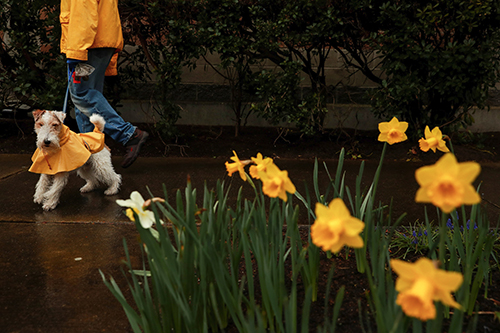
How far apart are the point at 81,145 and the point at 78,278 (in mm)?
1547

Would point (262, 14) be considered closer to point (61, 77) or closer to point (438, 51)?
point (438, 51)

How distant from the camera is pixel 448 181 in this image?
0.98 metres

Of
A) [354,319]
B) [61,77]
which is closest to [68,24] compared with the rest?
[61,77]

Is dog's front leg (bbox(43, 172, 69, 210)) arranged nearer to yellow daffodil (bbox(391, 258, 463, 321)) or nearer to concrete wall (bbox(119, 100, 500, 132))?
concrete wall (bbox(119, 100, 500, 132))

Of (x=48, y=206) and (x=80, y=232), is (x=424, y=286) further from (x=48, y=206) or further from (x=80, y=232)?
(x=48, y=206)

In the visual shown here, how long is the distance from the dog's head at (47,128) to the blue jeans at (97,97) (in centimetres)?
100

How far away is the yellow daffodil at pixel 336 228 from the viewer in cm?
106

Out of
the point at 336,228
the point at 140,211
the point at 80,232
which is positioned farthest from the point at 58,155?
the point at 336,228

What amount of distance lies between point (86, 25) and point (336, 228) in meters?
3.74

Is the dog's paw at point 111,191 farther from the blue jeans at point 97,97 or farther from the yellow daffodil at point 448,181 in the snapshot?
the yellow daffodil at point 448,181

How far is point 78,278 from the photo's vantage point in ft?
7.73

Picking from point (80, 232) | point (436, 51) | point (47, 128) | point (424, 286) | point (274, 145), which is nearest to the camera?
point (424, 286)

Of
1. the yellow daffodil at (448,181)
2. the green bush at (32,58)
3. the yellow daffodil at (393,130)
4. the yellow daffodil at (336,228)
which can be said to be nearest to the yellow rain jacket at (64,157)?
the green bush at (32,58)

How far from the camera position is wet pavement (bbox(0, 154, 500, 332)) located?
2.02 m
